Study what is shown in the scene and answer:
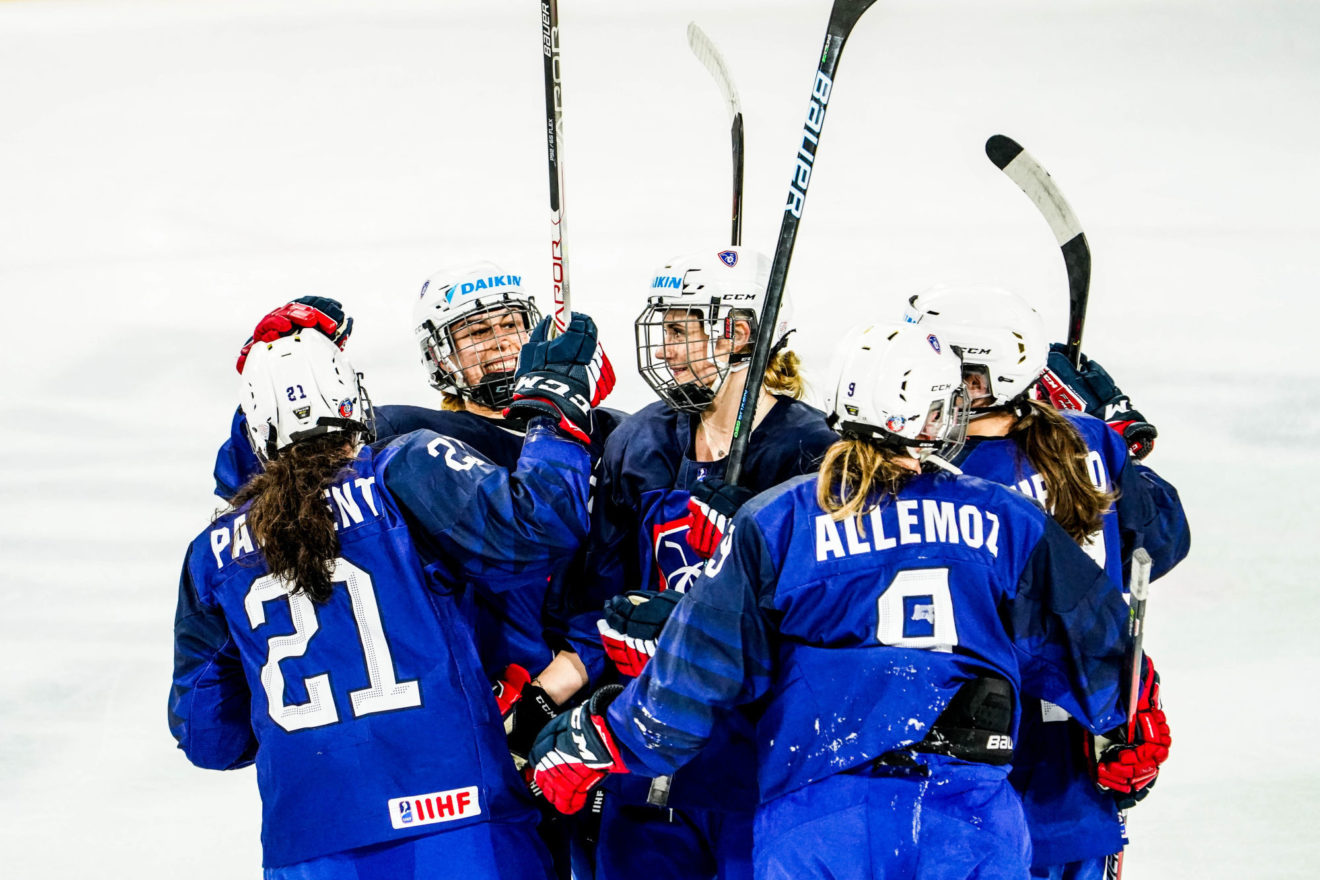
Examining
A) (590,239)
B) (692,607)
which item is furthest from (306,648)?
(590,239)

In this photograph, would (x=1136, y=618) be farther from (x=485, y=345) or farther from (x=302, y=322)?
(x=302, y=322)

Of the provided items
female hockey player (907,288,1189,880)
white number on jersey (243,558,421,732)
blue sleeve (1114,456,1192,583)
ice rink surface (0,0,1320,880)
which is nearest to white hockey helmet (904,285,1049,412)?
female hockey player (907,288,1189,880)

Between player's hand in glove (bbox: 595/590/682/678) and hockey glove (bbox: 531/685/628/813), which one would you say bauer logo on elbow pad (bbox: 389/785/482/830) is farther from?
player's hand in glove (bbox: 595/590/682/678)

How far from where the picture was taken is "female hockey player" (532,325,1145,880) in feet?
6.98

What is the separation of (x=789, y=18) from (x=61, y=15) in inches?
163

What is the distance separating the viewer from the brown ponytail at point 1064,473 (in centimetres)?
255

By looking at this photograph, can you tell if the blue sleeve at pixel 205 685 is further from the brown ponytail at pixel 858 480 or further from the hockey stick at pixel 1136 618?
the hockey stick at pixel 1136 618

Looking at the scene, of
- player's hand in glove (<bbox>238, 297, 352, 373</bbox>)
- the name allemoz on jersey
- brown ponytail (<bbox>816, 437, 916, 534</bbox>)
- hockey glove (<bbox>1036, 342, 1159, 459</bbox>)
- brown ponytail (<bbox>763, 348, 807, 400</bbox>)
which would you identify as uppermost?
player's hand in glove (<bbox>238, 297, 352, 373</bbox>)

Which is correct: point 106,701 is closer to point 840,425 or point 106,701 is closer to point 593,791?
point 593,791

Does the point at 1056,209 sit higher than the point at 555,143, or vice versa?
the point at 555,143

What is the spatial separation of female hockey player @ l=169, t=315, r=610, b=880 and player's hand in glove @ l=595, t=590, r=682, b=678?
16 cm

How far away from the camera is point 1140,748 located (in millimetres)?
2586

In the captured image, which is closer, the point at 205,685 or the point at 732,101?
the point at 205,685

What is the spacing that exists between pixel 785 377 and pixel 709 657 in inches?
32.4
